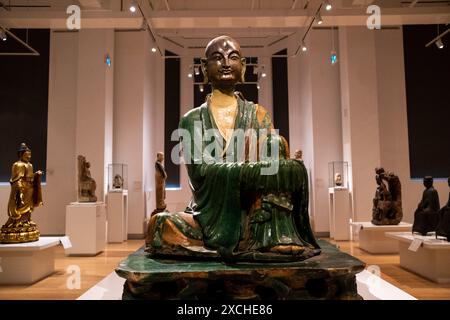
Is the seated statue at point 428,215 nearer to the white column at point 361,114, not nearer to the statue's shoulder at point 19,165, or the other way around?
the white column at point 361,114

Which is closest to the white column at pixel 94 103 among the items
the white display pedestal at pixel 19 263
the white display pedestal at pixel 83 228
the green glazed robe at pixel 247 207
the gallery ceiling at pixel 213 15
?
the gallery ceiling at pixel 213 15

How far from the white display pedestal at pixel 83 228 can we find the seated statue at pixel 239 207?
4307 millimetres

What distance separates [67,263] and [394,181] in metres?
5.58

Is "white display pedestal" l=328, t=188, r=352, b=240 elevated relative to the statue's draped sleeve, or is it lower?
lower

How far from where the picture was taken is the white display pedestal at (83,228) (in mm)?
6871

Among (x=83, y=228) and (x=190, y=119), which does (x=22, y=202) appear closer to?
(x=83, y=228)

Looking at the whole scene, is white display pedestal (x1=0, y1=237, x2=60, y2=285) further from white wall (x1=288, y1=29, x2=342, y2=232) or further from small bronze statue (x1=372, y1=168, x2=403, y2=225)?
white wall (x1=288, y1=29, x2=342, y2=232)

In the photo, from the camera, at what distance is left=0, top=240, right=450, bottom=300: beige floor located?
4.24 meters

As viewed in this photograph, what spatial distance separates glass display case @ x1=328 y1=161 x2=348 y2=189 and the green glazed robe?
5897 millimetres

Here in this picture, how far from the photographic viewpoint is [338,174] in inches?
341

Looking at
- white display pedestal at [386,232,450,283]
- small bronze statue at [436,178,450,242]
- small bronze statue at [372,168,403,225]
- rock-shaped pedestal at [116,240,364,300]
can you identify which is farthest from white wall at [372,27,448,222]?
rock-shaped pedestal at [116,240,364,300]

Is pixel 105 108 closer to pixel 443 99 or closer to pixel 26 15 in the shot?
pixel 26 15

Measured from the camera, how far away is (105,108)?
8570mm
